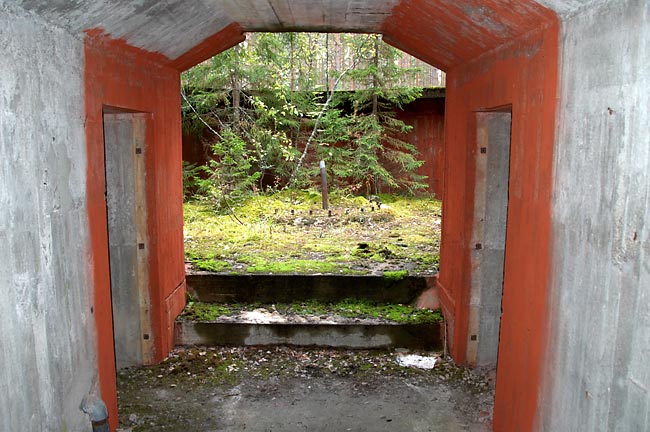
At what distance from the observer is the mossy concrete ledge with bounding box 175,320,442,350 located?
6.69 m

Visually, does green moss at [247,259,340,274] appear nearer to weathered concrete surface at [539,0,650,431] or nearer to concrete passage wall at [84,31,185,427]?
concrete passage wall at [84,31,185,427]

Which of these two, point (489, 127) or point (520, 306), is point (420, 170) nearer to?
point (489, 127)

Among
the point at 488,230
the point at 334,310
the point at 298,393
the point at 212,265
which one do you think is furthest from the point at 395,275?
the point at 212,265

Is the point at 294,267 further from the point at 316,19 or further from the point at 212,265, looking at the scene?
the point at 316,19

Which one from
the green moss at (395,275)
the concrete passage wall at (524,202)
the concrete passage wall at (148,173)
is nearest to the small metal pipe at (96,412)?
the concrete passage wall at (148,173)

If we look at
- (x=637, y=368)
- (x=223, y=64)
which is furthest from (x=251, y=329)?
(x=223, y=64)

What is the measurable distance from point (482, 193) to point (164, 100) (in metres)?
3.62

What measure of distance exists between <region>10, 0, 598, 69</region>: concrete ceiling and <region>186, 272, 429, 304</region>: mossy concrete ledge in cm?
291

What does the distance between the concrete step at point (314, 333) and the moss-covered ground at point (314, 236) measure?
952 millimetres

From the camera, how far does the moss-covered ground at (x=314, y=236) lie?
8055 mm

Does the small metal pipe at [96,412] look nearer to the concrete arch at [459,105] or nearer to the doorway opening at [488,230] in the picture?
the concrete arch at [459,105]

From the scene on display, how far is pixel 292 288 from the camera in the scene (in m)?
7.53

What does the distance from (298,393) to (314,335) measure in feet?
3.46

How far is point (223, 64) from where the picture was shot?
491 inches
